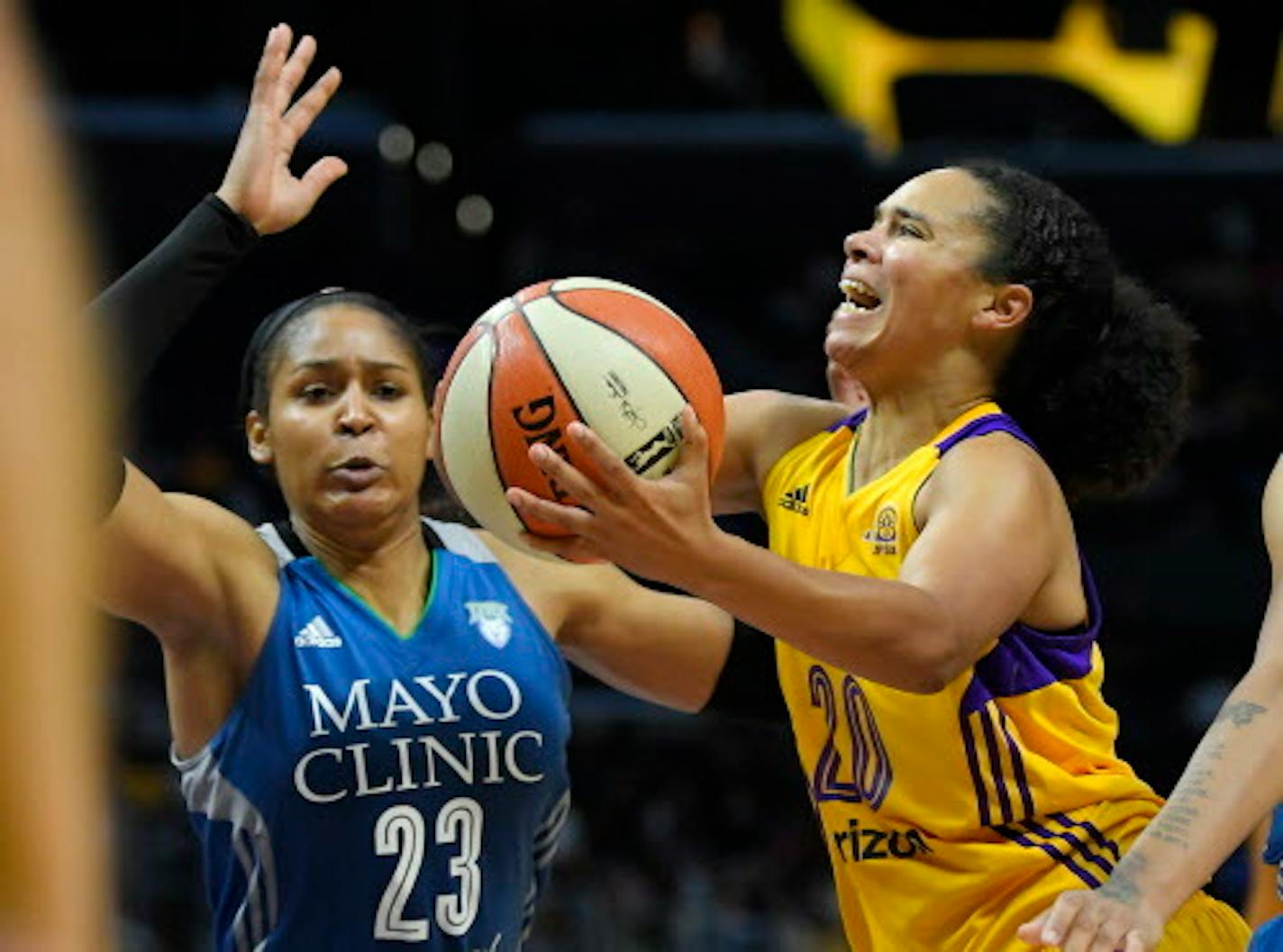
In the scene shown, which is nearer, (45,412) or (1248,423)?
(45,412)

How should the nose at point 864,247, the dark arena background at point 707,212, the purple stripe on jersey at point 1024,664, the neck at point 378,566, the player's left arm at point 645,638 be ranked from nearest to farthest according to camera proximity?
the purple stripe on jersey at point 1024,664
the nose at point 864,247
the neck at point 378,566
the player's left arm at point 645,638
the dark arena background at point 707,212

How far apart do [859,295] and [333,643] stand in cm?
99

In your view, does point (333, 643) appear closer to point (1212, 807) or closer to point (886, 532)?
point (886, 532)

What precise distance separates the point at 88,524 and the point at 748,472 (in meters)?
2.70

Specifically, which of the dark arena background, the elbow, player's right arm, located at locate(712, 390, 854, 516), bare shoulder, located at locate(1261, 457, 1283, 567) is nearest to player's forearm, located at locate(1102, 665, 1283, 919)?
bare shoulder, located at locate(1261, 457, 1283, 567)

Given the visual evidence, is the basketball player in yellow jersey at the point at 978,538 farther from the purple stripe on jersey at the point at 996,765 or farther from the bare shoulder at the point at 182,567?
the bare shoulder at the point at 182,567

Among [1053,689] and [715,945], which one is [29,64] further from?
[715,945]

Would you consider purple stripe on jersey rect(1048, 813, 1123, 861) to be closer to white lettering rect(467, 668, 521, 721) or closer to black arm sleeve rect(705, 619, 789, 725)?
black arm sleeve rect(705, 619, 789, 725)

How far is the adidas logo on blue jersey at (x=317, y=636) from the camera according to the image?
3.41m

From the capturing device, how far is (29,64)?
768 millimetres

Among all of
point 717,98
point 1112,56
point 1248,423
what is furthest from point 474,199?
point 1248,423

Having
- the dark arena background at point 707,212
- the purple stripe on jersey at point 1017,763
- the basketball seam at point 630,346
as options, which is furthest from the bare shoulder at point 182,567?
the dark arena background at point 707,212

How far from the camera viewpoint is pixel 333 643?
3.44 meters

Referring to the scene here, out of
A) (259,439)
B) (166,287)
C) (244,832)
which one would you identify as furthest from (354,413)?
(244,832)
